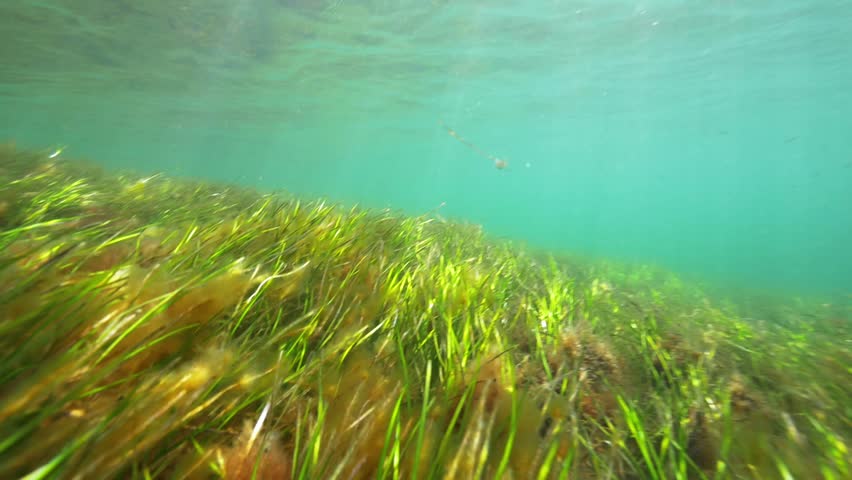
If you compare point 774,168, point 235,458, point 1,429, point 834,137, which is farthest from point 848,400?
point 774,168

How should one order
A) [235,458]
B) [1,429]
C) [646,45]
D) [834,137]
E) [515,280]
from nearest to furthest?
[1,429] → [235,458] → [515,280] → [646,45] → [834,137]

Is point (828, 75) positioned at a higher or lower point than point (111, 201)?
higher

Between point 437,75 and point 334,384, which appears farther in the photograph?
point 437,75

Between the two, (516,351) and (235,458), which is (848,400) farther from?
(235,458)

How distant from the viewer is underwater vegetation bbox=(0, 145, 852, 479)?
27.6 inches

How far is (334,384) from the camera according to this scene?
1.00 m

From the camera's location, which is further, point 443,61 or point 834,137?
point 834,137

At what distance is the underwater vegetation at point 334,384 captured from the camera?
700 mm

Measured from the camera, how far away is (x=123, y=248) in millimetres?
1546

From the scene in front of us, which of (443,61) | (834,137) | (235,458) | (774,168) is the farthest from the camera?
(774,168)

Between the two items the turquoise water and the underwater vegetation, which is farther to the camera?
the turquoise water

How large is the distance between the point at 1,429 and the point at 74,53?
1153 inches

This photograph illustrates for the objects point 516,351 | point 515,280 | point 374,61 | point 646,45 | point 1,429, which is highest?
point 646,45

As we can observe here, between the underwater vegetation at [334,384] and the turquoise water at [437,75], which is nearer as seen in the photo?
the underwater vegetation at [334,384]
